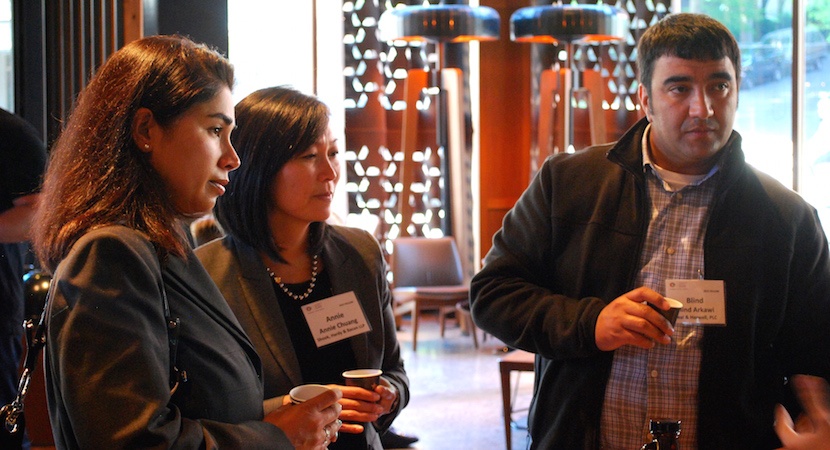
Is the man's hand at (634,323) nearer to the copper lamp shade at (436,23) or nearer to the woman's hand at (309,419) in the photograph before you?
the woman's hand at (309,419)

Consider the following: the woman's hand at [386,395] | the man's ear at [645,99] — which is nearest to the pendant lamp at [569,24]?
the man's ear at [645,99]

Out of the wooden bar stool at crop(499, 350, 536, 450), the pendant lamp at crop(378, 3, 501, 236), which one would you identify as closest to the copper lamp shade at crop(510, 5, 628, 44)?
the pendant lamp at crop(378, 3, 501, 236)

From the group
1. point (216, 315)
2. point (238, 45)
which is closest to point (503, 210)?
point (238, 45)

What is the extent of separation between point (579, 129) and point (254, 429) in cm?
811

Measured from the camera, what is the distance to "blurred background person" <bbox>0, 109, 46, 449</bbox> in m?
2.33

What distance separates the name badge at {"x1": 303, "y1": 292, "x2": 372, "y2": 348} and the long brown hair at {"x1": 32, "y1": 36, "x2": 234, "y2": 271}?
60cm

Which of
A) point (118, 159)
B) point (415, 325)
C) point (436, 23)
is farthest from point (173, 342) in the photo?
point (415, 325)

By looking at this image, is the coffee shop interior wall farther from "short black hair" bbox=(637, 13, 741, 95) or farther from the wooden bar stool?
"short black hair" bbox=(637, 13, 741, 95)

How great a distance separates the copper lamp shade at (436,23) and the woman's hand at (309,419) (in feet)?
20.2

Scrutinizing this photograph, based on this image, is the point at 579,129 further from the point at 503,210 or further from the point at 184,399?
the point at 184,399

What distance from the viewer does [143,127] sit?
4.26 feet

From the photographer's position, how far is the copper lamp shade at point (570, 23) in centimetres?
731

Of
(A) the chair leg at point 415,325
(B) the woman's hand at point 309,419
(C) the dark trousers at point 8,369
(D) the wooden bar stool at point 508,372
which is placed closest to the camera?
(B) the woman's hand at point 309,419

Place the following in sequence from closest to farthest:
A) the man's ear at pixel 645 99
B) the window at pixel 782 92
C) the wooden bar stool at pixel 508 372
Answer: the man's ear at pixel 645 99 < the wooden bar stool at pixel 508 372 < the window at pixel 782 92
